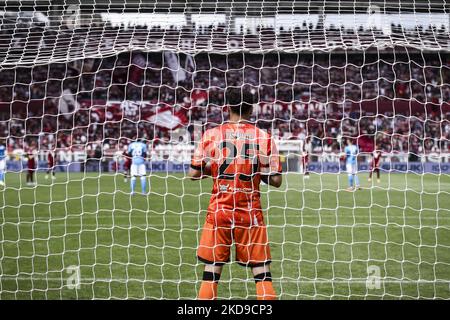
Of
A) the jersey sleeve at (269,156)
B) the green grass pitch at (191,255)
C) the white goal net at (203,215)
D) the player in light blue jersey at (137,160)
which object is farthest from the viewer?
the player in light blue jersey at (137,160)

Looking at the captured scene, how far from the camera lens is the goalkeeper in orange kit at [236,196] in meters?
3.73

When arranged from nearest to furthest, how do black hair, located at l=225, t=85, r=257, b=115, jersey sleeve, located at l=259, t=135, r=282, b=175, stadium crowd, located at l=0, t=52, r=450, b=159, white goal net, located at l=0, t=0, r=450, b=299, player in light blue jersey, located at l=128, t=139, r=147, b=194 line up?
black hair, located at l=225, t=85, r=257, b=115, jersey sleeve, located at l=259, t=135, r=282, b=175, white goal net, located at l=0, t=0, r=450, b=299, player in light blue jersey, located at l=128, t=139, r=147, b=194, stadium crowd, located at l=0, t=52, r=450, b=159

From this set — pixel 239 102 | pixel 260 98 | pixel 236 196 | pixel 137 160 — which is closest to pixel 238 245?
pixel 236 196

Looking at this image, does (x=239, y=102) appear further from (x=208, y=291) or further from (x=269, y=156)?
(x=208, y=291)

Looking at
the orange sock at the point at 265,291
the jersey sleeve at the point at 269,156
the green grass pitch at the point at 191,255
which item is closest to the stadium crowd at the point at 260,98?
the green grass pitch at the point at 191,255

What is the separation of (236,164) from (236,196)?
0.24m

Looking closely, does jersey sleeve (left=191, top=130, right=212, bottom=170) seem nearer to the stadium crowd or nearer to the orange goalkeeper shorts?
the orange goalkeeper shorts

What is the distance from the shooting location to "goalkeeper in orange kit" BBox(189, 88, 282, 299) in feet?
12.2

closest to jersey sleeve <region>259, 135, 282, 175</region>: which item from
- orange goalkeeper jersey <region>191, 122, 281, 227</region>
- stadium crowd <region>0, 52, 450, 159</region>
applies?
orange goalkeeper jersey <region>191, 122, 281, 227</region>

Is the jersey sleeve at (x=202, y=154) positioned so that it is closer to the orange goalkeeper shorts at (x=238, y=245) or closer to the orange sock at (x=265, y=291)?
the orange goalkeeper shorts at (x=238, y=245)

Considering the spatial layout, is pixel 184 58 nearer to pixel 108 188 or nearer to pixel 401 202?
pixel 108 188
